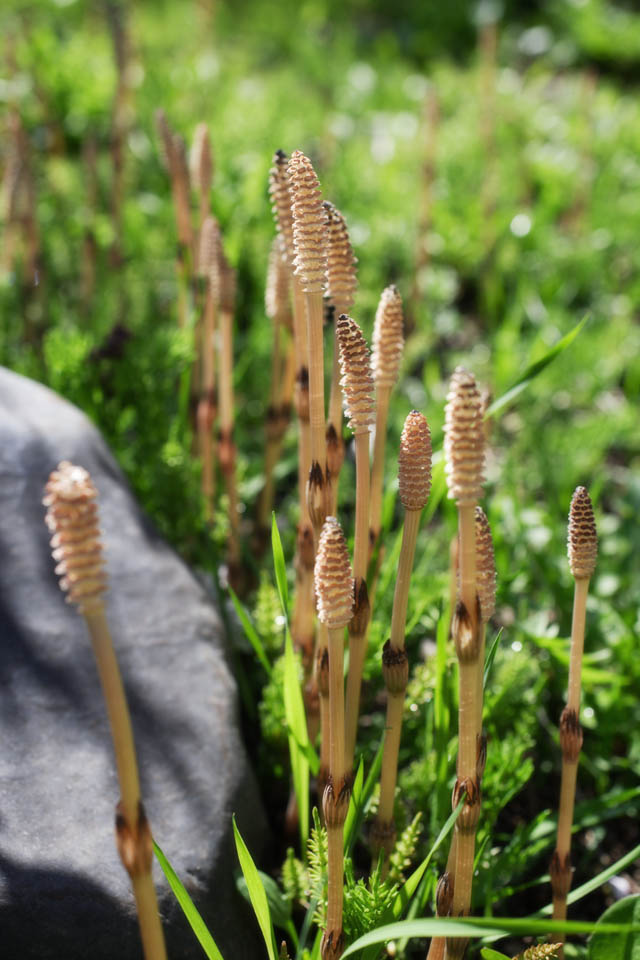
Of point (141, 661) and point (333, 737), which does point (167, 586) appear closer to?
point (141, 661)

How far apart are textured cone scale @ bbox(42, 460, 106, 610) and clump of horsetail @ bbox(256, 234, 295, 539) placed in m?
0.97

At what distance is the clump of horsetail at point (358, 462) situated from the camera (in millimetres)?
1151

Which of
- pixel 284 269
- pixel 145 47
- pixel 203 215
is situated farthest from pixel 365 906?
pixel 145 47

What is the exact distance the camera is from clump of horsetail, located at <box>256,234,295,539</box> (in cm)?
177

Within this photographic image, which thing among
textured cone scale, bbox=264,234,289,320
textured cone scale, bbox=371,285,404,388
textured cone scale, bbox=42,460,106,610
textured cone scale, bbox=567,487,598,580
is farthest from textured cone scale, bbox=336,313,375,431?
textured cone scale, bbox=264,234,289,320

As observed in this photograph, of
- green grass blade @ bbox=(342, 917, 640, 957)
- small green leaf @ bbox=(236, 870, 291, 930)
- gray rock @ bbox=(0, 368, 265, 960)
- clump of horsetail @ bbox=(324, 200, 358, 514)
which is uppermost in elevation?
clump of horsetail @ bbox=(324, 200, 358, 514)

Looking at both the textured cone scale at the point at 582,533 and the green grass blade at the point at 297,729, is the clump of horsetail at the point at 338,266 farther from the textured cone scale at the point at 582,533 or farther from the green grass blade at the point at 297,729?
the textured cone scale at the point at 582,533

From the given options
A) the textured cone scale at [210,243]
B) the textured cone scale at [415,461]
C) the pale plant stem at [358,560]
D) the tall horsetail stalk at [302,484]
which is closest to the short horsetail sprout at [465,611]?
the textured cone scale at [415,461]

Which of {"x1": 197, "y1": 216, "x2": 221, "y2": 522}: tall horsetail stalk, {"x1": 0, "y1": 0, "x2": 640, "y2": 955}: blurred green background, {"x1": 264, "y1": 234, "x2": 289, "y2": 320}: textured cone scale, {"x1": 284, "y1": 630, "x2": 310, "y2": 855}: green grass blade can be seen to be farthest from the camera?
{"x1": 0, "y1": 0, "x2": 640, "y2": 955}: blurred green background

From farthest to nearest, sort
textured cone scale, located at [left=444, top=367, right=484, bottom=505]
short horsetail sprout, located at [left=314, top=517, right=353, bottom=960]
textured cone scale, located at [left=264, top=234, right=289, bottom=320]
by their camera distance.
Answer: textured cone scale, located at [left=264, top=234, right=289, bottom=320] → short horsetail sprout, located at [left=314, top=517, right=353, bottom=960] → textured cone scale, located at [left=444, top=367, right=484, bottom=505]

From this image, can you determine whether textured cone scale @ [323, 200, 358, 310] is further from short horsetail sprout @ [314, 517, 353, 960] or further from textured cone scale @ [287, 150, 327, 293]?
short horsetail sprout @ [314, 517, 353, 960]

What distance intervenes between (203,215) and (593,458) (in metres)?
1.36

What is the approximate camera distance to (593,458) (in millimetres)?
2711

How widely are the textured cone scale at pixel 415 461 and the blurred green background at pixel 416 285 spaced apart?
1.74 feet
